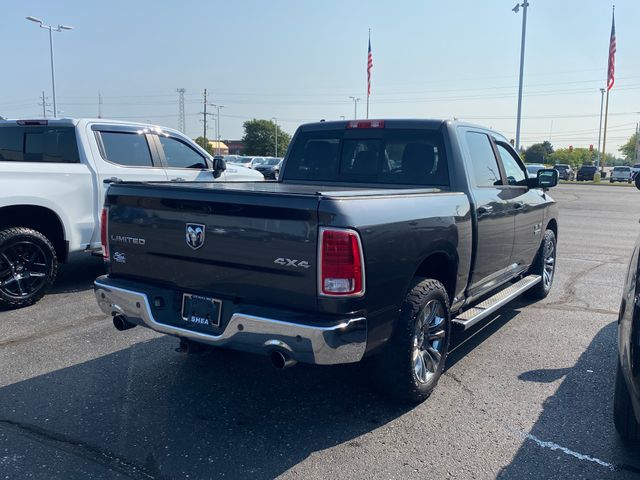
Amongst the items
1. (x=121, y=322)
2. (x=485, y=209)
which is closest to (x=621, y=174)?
(x=485, y=209)

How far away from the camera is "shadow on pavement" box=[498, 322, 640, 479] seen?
318cm

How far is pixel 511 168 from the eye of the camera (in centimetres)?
593

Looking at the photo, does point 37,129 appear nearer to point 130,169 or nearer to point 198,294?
point 130,169

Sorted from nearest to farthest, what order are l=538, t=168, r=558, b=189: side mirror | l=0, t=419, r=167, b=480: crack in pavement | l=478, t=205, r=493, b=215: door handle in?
l=0, t=419, r=167, b=480: crack in pavement
l=478, t=205, r=493, b=215: door handle
l=538, t=168, r=558, b=189: side mirror

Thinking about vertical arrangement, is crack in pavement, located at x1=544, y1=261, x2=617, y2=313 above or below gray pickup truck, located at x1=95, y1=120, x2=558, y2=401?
below

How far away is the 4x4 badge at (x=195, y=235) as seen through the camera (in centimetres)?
355

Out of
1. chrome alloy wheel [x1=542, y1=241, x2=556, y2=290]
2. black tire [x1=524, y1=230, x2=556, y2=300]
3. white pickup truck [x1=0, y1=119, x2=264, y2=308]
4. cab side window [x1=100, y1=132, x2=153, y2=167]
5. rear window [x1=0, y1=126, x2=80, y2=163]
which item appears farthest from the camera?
cab side window [x1=100, y1=132, x2=153, y2=167]

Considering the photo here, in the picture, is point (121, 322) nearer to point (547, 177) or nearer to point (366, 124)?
point (366, 124)

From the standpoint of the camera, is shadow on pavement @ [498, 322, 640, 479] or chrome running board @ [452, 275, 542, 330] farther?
chrome running board @ [452, 275, 542, 330]

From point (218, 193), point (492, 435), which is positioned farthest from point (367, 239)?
point (492, 435)

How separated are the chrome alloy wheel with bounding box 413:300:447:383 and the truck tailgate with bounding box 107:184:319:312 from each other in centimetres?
100

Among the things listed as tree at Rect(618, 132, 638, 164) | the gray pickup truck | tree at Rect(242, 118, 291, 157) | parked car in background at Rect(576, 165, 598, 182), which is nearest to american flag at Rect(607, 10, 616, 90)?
parked car in background at Rect(576, 165, 598, 182)

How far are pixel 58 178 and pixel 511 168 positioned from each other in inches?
193

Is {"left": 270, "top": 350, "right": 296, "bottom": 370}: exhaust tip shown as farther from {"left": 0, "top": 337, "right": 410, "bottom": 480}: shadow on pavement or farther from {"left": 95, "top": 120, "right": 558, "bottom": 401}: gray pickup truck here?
{"left": 0, "top": 337, "right": 410, "bottom": 480}: shadow on pavement
